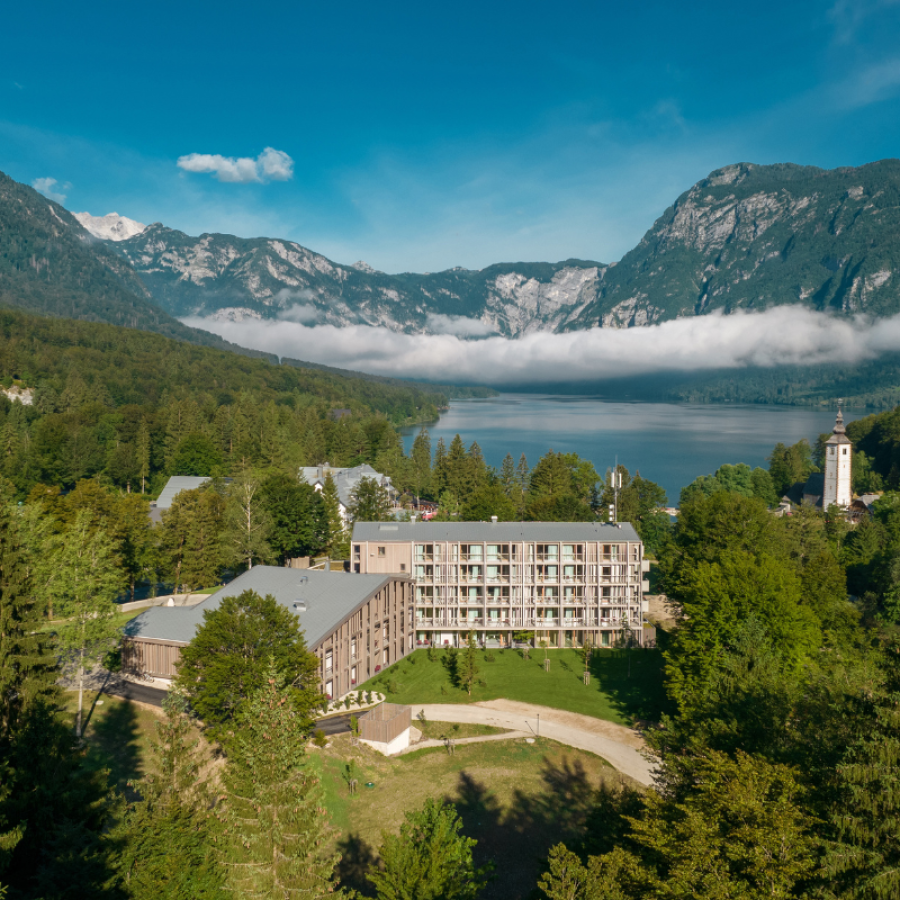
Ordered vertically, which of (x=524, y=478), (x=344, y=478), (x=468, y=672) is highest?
(x=344, y=478)

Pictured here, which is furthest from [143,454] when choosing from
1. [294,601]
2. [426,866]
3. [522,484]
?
[426,866]

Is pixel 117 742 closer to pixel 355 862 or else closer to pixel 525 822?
pixel 355 862

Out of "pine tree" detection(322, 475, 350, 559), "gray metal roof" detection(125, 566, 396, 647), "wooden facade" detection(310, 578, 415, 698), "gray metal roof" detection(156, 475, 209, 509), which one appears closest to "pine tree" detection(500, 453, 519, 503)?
"pine tree" detection(322, 475, 350, 559)

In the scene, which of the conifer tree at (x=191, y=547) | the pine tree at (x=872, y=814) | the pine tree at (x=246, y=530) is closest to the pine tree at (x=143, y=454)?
the pine tree at (x=246, y=530)

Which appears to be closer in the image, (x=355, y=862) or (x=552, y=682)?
(x=355, y=862)

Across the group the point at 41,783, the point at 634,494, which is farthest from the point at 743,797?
the point at 634,494

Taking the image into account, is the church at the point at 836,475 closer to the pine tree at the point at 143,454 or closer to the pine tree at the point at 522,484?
the pine tree at the point at 522,484

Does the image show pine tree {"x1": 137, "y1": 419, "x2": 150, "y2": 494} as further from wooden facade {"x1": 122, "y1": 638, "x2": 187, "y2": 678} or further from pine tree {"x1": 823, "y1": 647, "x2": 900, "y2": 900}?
pine tree {"x1": 823, "y1": 647, "x2": 900, "y2": 900}
